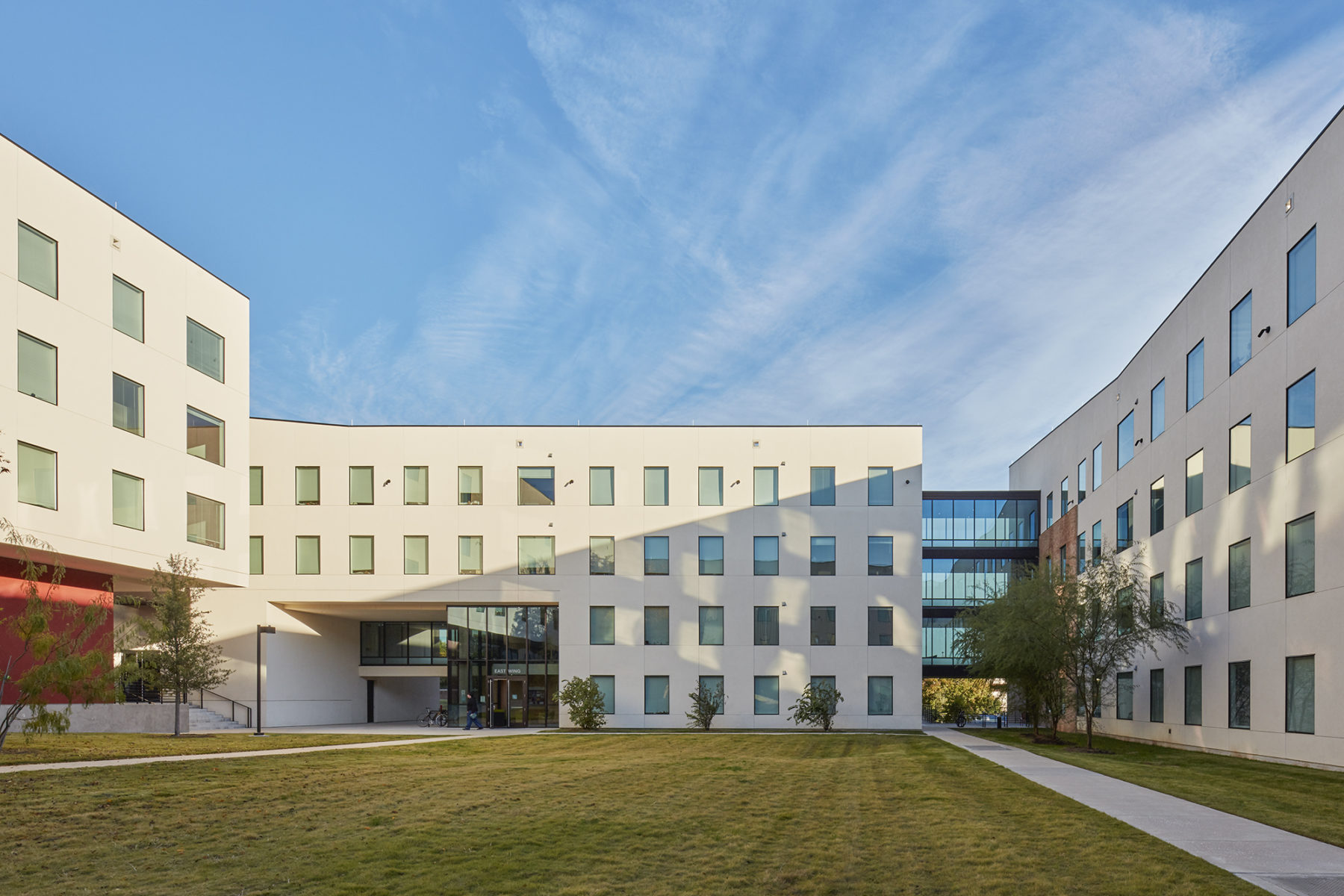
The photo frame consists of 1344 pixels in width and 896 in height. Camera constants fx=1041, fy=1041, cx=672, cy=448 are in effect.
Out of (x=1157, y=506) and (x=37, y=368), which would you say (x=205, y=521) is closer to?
(x=37, y=368)

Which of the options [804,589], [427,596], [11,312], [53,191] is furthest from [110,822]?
[804,589]

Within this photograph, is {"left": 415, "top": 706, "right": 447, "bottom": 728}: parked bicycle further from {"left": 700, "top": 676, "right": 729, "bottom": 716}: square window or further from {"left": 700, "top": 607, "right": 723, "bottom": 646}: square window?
{"left": 700, "top": 607, "right": 723, "bottom": 646}: square window

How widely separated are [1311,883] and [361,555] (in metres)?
38.5

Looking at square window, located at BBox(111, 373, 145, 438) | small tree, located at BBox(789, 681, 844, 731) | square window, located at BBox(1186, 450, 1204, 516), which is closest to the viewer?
square window, located at BBox(1186, 450, 1204, 516)

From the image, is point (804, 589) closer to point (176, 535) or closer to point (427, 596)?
point (427, 596)

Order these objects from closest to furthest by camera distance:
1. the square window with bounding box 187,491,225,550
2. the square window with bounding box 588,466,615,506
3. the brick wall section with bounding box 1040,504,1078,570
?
the square window with bounding box 187,491,225,550 < the square window with bounding box 588,466,615,506 < the brick wall section with bounding box 1040,504,1078,570

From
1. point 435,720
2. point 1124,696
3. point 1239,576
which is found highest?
point 1239,576

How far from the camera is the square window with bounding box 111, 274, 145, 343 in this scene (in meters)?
29.9

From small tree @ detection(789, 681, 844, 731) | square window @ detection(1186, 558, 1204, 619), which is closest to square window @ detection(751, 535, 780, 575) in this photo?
small tree @ detection(789, 681, 844, 731)

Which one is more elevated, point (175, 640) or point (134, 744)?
point (175, 640)

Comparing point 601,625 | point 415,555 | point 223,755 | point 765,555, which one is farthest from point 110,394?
point 765,555

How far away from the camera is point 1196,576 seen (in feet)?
98.0

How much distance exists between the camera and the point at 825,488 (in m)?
43.4

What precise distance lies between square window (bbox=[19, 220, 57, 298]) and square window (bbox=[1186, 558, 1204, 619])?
106ft
